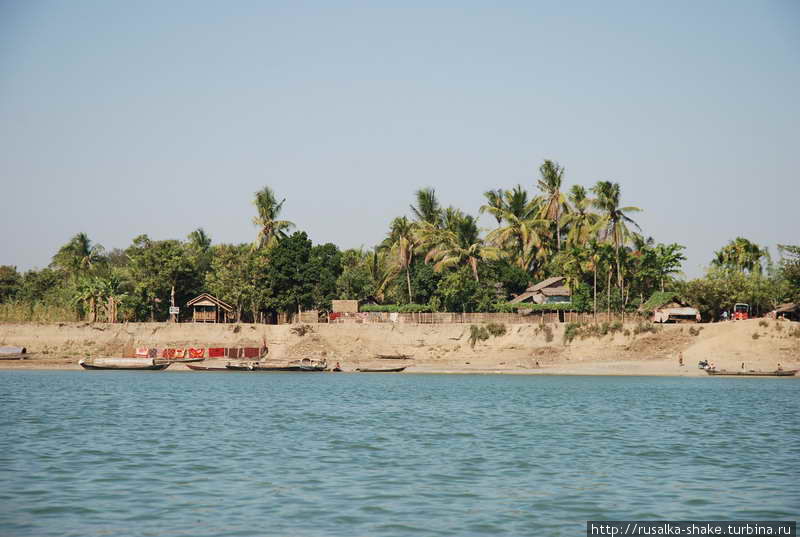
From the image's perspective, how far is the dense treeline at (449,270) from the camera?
8806 cm

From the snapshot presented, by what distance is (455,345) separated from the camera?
83562 millimetres

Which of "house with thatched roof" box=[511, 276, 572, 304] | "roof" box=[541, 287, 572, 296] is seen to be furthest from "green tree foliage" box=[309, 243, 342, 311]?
"roof" box=[541, 287, 572, 296]

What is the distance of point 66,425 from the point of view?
3569 centimetres

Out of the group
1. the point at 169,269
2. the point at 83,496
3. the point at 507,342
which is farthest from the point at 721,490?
the point at 169,269

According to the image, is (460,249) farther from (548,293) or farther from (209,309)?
(209,309)

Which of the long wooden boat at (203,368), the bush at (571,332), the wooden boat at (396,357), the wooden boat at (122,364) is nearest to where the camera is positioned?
the bush at (571,332)

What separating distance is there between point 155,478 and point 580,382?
159ft

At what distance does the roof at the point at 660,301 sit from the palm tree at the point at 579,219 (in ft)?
41.6

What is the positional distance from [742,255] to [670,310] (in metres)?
21.8

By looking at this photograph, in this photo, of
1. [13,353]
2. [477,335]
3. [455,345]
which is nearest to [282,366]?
[455,345]

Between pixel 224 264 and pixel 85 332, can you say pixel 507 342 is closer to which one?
pixel 224 264

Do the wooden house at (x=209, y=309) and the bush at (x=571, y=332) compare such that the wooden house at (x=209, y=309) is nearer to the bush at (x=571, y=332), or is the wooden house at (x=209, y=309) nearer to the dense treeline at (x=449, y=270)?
the dense treeline at (x=449, y=270)

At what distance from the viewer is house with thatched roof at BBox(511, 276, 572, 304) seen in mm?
92938

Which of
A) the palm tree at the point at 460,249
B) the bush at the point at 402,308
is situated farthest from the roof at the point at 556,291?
the bush at the point at 402,308
